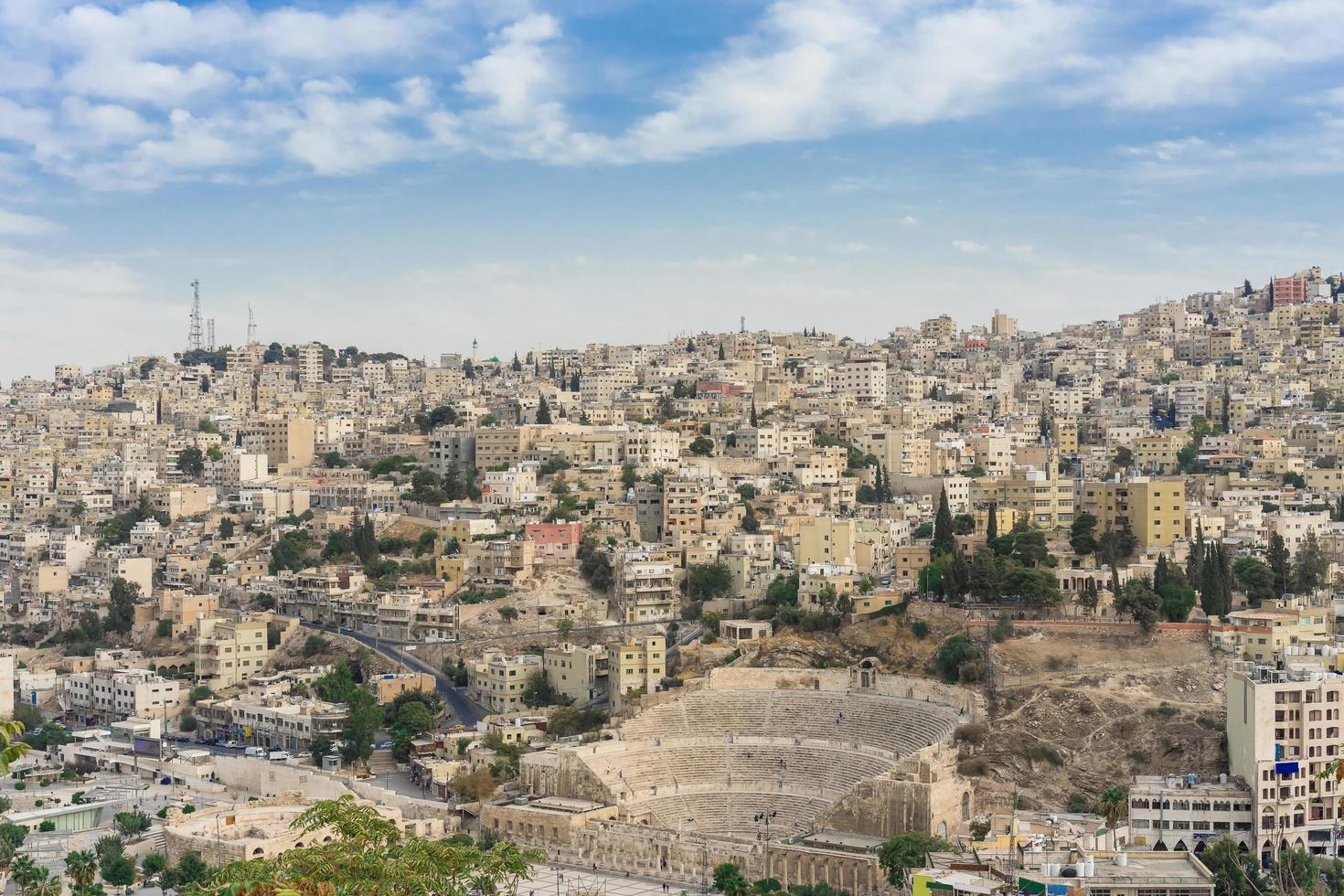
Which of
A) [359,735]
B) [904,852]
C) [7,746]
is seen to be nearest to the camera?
[7,746]

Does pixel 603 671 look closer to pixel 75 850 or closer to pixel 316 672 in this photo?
pixel 316 672

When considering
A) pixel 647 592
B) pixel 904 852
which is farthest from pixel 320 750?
pixel 904 852

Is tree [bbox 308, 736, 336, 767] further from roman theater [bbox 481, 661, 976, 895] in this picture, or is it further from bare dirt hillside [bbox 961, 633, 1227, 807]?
bare dirt hillside [bbox 961, 633, 1227, 807]

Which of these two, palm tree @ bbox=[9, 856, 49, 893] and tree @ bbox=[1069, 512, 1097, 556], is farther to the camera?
tree @ bbox=[1069, 512, 1097, 556]

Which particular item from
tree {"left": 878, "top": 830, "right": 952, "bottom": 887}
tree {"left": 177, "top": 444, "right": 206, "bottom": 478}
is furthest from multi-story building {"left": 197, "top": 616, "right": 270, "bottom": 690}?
tree {"left": 878, "top": 830, "right": 952, "bottom": 887}

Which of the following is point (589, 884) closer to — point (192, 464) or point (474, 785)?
point (474, 785)
